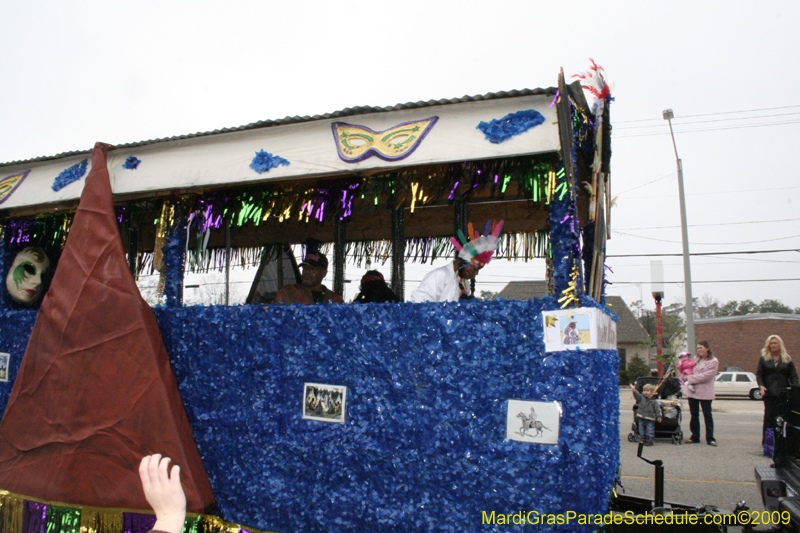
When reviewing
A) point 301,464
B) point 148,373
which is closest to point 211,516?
point 301,464

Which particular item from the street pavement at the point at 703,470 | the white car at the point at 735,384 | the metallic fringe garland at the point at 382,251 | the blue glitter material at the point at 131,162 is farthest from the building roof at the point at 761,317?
the blue glitter material at the point at 131,162

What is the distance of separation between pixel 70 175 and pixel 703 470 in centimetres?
764

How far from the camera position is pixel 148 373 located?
3822 millimetres

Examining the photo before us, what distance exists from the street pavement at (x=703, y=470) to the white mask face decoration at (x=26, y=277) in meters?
6.54

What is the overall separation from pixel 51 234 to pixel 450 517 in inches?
206

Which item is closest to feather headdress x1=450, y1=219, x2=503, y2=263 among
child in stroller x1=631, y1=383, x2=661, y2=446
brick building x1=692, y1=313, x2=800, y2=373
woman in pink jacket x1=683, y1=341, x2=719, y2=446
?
child in stroller x1=631, y1=383, x2=661, y2=446

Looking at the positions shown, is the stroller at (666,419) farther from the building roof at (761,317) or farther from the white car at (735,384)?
the building roof at (761,317)

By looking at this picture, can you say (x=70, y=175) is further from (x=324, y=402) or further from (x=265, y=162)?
(x=324, y=402)

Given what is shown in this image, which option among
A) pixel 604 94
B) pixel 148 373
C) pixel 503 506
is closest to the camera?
pixel 503 506

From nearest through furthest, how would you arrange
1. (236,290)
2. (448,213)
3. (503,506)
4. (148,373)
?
1. (503,506)
2. (148,373)
3. (448,213)
4. (236,290)

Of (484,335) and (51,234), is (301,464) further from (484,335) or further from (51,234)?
(51,234)

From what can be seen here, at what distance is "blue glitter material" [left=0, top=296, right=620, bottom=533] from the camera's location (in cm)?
311

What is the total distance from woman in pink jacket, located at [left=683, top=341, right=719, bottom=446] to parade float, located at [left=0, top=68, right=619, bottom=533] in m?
5.49

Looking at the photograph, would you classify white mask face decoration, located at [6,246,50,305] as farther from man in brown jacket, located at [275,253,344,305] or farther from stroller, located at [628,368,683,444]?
stroller, located at [628,368,683,444]
